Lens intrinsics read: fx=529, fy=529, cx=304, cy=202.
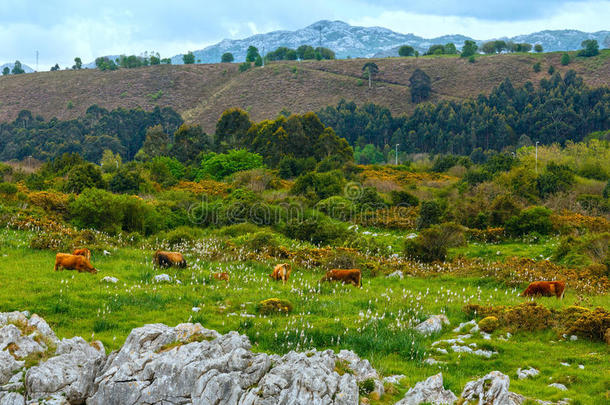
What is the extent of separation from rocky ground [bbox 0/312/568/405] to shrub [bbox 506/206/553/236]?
21644 mm

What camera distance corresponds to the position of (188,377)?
27.1 feet

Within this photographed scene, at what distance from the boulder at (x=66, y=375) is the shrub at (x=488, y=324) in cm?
823

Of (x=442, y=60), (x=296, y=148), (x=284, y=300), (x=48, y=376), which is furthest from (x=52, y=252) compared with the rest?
(x=442, y=60)

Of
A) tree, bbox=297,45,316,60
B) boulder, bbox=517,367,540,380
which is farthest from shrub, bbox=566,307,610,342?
tree, bbox=297,45,316,60

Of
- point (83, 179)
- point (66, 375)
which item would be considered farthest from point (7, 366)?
point (83, 179)

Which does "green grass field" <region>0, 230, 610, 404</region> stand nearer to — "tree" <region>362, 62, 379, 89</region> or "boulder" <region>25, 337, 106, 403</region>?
"boulder" <region>25, 337, 106, 403</region>

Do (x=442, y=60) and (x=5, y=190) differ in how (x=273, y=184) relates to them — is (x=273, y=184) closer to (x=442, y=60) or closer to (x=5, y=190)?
(x=5, y=190)

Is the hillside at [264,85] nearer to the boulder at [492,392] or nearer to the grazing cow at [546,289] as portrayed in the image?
the grazing cow at [546,289]

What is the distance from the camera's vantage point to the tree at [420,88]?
122 metres

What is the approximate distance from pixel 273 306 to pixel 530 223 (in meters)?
20.1

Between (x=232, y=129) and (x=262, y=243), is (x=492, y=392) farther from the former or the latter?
(x=232, y=129)

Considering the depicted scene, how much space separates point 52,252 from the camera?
61.6 feet

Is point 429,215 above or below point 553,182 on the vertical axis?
below

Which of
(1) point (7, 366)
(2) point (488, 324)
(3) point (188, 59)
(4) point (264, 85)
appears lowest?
(2) point (488, 324)
